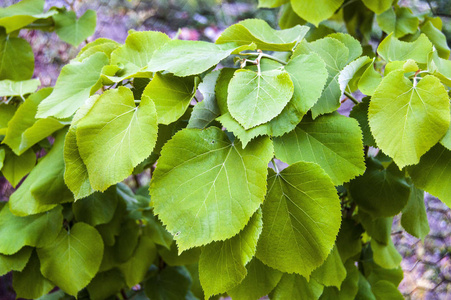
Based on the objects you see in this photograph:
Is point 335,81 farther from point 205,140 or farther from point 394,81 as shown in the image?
point 205,140

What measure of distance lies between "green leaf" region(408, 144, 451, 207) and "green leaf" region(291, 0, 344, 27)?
0.41m

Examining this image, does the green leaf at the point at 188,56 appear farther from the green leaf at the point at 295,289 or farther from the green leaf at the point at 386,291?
the green leaf at the point at 386,291

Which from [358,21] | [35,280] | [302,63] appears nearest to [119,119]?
[302,63]

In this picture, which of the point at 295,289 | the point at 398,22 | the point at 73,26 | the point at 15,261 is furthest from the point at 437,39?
the point at 15,261

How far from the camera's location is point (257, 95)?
0.42 m

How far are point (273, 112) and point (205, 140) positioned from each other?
0.28 ft

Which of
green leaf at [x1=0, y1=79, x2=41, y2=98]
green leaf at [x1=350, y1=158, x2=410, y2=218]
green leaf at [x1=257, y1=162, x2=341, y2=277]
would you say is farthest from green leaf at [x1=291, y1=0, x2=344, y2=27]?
green leaf at [x1=0, y1=79, x2=41, y2=98]

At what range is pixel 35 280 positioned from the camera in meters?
0.73

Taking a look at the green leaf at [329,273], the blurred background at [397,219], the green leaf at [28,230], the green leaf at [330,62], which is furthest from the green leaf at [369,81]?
the blurred background at [397,219]

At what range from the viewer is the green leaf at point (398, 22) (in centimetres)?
84

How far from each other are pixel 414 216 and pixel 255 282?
1.11 ft

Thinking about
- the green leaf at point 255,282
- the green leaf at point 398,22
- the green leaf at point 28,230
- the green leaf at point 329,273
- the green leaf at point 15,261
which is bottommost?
the green leaf at point 15,261

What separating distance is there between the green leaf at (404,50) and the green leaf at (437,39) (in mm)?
312

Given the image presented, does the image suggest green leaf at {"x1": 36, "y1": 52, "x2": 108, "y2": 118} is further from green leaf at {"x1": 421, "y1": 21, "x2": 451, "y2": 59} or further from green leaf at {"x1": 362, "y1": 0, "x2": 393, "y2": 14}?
green leaf at {"x1": 421, "y1": 21, "x2": 451, "y2": 59}
